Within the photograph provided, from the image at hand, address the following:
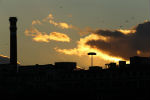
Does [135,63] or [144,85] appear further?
[135,63]

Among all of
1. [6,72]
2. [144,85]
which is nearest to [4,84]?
[6,72]

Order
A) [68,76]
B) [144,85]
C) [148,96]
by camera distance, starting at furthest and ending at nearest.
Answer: [68,76] < [144,85] < [148,96]

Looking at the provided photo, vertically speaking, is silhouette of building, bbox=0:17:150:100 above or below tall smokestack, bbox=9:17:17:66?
below

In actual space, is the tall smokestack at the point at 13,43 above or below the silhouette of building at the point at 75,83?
above

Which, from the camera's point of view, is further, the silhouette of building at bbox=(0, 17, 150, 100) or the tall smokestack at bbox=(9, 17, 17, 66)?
the tall smokestack at bbox=(9, 17, 17, 66)

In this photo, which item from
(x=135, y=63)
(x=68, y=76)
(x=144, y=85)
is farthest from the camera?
(x=135, y=63)

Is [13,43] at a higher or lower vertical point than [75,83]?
higher

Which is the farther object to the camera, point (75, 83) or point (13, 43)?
point (13, 43)

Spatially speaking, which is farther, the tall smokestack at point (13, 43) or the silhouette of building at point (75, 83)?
the tall smokestack at point (13, 43)

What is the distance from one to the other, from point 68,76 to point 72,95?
36.6 feet

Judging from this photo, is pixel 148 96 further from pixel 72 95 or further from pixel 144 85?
pixel 72 95

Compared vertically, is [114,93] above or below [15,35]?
below

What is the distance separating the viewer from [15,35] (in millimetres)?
112000

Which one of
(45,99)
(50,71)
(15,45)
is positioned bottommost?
(45,99)
